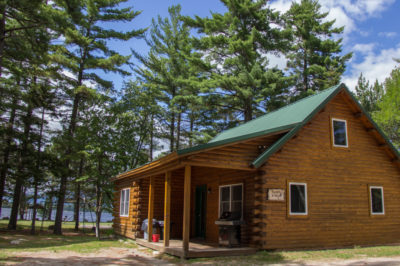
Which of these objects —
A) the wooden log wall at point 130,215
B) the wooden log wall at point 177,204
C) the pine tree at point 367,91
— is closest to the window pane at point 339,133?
the wooden log wall at point 177,204

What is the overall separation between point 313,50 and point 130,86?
1568 centimetres

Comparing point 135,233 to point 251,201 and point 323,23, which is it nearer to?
point 251,201

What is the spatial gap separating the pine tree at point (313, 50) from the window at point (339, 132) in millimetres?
14619

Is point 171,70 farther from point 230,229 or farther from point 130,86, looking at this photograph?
point 230,229

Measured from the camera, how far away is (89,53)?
866 inches

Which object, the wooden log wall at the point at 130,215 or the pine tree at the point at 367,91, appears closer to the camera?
the wooden log wall at the point at 130,215

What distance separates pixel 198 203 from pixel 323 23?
22.0 metres

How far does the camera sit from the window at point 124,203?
16034 millimetres

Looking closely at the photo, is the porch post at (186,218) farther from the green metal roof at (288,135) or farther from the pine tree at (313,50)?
the pine tree at (313,50)

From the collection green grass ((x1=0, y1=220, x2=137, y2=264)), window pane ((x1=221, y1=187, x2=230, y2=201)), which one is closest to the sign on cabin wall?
window pane ((x1=221, y1=187, x2=230, y2=201))

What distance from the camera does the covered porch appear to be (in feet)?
30.0

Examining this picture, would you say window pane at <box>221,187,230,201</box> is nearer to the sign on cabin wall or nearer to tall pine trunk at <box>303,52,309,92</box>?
the sign on cabin wall

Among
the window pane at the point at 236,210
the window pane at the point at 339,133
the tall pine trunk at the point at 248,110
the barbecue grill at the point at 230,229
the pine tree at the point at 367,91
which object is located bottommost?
the barbecue grill at the point at 230,229

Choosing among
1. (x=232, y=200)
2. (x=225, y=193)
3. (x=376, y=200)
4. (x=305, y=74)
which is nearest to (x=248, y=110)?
(x=305, y=74)
